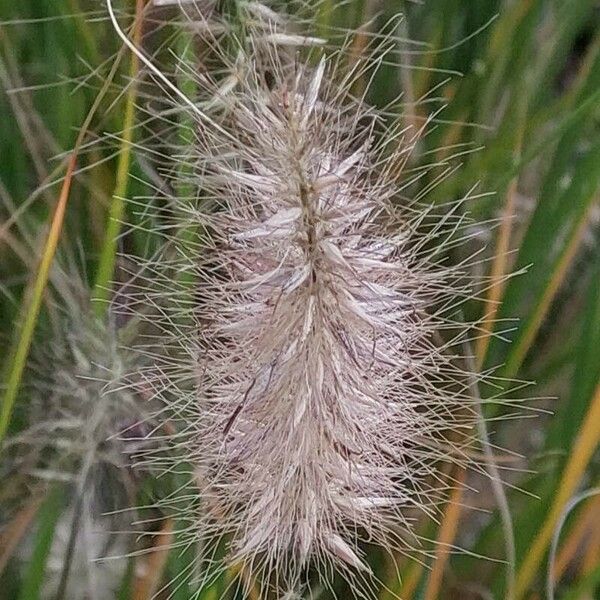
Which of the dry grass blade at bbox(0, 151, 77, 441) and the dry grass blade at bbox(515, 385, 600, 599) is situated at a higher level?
the dry grass blade at bbox(0, 151, 77, 441)

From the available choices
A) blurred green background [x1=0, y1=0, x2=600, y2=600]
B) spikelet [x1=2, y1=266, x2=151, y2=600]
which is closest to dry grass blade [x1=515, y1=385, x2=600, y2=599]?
blurred green background [x1=0, y1=0, x2=600, y2=600]

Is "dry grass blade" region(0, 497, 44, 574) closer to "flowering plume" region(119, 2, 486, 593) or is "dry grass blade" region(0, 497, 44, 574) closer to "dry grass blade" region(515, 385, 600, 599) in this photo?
"flowering plume" region(119, 2, 486, 593)

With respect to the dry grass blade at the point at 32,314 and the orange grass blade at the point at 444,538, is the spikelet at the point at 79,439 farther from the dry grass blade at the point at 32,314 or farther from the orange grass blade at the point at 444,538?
the orange grass blade at the point at 444,538

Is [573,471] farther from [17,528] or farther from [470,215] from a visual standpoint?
[17,528]

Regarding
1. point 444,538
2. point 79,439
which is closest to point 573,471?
point 444,538

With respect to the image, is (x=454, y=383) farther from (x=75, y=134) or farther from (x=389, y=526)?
(x=75, y=134)

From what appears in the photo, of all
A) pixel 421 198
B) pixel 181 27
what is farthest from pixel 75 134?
pixel 421 198
